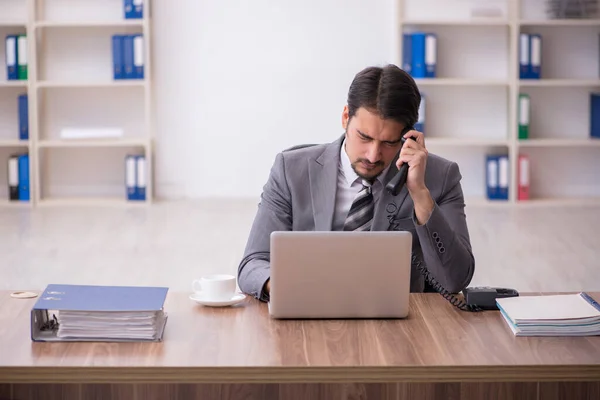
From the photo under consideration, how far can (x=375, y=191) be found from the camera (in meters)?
2.51

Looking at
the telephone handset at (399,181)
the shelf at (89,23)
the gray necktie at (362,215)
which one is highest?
the shelf at (89,23)

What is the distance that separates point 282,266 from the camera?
200 centimetres

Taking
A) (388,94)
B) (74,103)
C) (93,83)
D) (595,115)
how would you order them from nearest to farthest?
(388,94), (93,83), (595,115), (74,103)

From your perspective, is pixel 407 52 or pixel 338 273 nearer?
pixel 338 273

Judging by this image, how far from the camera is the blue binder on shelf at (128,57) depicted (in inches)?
275

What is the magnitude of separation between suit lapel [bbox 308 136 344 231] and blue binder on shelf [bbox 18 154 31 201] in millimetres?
4991

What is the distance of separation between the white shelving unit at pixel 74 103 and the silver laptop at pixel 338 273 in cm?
516

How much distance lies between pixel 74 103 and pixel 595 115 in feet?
13.6

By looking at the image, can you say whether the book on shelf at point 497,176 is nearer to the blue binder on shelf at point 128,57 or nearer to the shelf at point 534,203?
the shelf at point 534,203

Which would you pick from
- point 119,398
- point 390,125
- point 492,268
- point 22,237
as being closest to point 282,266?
point 119,398

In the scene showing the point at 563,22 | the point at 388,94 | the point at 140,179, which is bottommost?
the point at 140,179

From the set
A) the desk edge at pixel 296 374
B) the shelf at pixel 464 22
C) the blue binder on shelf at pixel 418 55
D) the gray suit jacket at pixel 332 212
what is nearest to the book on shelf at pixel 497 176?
the blue binder on shelf at pixel 418 55

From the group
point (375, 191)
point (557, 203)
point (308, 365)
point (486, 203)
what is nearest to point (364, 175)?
point (375, 191)

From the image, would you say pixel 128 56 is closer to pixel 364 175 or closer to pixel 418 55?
pixel 418 55
